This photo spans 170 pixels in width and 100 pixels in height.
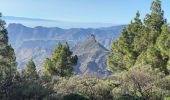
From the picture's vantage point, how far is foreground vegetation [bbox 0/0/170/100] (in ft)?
104

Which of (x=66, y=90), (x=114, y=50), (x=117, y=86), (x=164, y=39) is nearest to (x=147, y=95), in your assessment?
(x=117, y=86)

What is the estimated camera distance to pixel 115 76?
45.8 m

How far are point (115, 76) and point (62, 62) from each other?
16.2 m

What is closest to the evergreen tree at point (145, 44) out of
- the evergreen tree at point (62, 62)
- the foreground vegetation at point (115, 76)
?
the foreground vegetation at point (115, 76)

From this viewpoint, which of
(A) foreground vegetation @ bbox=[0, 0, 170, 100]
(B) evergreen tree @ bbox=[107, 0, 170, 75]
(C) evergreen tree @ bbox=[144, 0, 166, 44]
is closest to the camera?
(A) foreground vegetation @ bbox=[0, 0, 170, 100]

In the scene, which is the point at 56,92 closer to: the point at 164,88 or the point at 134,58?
the point at 164,88

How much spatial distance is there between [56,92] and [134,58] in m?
30.6

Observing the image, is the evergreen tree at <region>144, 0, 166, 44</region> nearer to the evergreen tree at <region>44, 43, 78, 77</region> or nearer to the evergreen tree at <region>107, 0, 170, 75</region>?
the evergreen tree at <region>107, 0, 170, 75</region>

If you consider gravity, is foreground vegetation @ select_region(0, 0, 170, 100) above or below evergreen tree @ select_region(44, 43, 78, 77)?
above

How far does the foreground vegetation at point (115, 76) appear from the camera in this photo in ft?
104

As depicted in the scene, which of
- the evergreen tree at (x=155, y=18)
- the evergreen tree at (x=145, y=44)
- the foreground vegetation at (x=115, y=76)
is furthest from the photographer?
the evergreen tree at (x=155, y=18)

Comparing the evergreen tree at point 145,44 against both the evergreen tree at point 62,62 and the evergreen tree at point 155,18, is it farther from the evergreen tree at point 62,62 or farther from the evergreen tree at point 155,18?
the evergreen tree at point 62,62

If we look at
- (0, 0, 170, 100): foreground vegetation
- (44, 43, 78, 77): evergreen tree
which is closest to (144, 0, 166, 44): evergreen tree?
(0, 0, 170, 100): foreground vegetation

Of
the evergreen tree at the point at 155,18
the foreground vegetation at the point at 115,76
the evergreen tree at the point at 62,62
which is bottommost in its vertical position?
the evergreen tree at the point at 62,62
